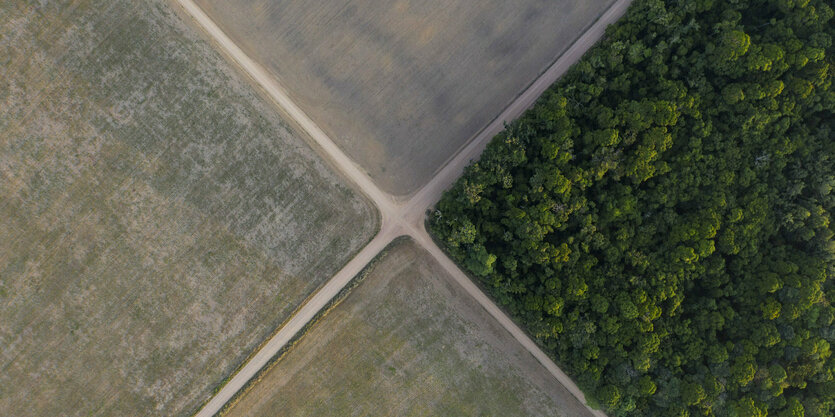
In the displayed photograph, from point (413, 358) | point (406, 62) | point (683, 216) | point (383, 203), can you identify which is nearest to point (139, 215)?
point (383, 203)

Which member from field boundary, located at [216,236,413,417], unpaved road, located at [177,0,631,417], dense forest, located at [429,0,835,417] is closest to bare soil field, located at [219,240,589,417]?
field boundary, located at [216,236,413,417]

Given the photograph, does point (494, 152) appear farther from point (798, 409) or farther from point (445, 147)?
point (798, 409)

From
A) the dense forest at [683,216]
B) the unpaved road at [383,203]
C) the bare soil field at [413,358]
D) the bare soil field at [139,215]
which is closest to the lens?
the dense forest at [683,216]

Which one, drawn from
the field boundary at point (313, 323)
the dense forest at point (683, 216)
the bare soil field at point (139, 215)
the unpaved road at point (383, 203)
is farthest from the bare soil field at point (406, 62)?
the field boundary at point (313, 323)

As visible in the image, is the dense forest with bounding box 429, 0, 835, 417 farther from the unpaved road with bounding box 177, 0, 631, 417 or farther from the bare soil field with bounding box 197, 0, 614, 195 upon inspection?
the bare soil field with bounding box 197, 0, 614, 195

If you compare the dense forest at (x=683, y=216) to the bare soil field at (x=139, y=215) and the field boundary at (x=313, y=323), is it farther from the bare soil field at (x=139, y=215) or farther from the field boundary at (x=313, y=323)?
the bare soil field at (x=139, y=215)

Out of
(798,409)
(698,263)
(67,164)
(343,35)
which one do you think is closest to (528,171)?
(698,263)
